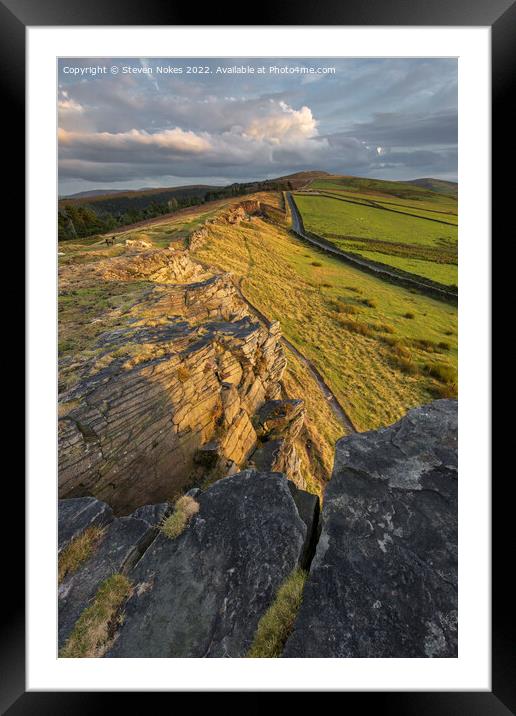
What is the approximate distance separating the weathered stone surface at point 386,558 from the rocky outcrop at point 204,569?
0.44 meters

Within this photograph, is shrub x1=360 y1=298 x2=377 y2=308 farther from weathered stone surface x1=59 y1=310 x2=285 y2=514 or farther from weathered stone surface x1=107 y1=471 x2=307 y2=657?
weathered stone surface x1=107 y1=471 x2=307 y2=657

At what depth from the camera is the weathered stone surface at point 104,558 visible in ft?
12.1

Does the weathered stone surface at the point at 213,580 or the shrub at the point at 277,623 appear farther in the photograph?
the weathered stone surface at the point at 213,580

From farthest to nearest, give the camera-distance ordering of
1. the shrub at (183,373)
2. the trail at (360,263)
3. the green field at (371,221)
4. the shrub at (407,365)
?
the trail at (360,263), the green field at (371,221), the shrub at (407,365), the shrub at (183,373)

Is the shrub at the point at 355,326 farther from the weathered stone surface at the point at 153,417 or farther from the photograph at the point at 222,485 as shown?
the weathered stone surface at the point at 153,417

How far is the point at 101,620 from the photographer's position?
139 inches

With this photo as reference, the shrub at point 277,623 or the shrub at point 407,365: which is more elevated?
the shrub at point 407,365

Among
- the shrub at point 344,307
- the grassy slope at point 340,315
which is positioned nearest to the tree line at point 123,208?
the grassy slope at point 340,315

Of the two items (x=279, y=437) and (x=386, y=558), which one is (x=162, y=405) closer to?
(x=279, y=437)

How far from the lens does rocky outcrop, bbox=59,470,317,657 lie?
3363 mm

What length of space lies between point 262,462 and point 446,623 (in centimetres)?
657

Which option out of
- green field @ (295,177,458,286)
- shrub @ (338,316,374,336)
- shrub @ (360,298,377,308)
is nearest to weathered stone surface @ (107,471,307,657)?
green field @ (295,177,458,286)
